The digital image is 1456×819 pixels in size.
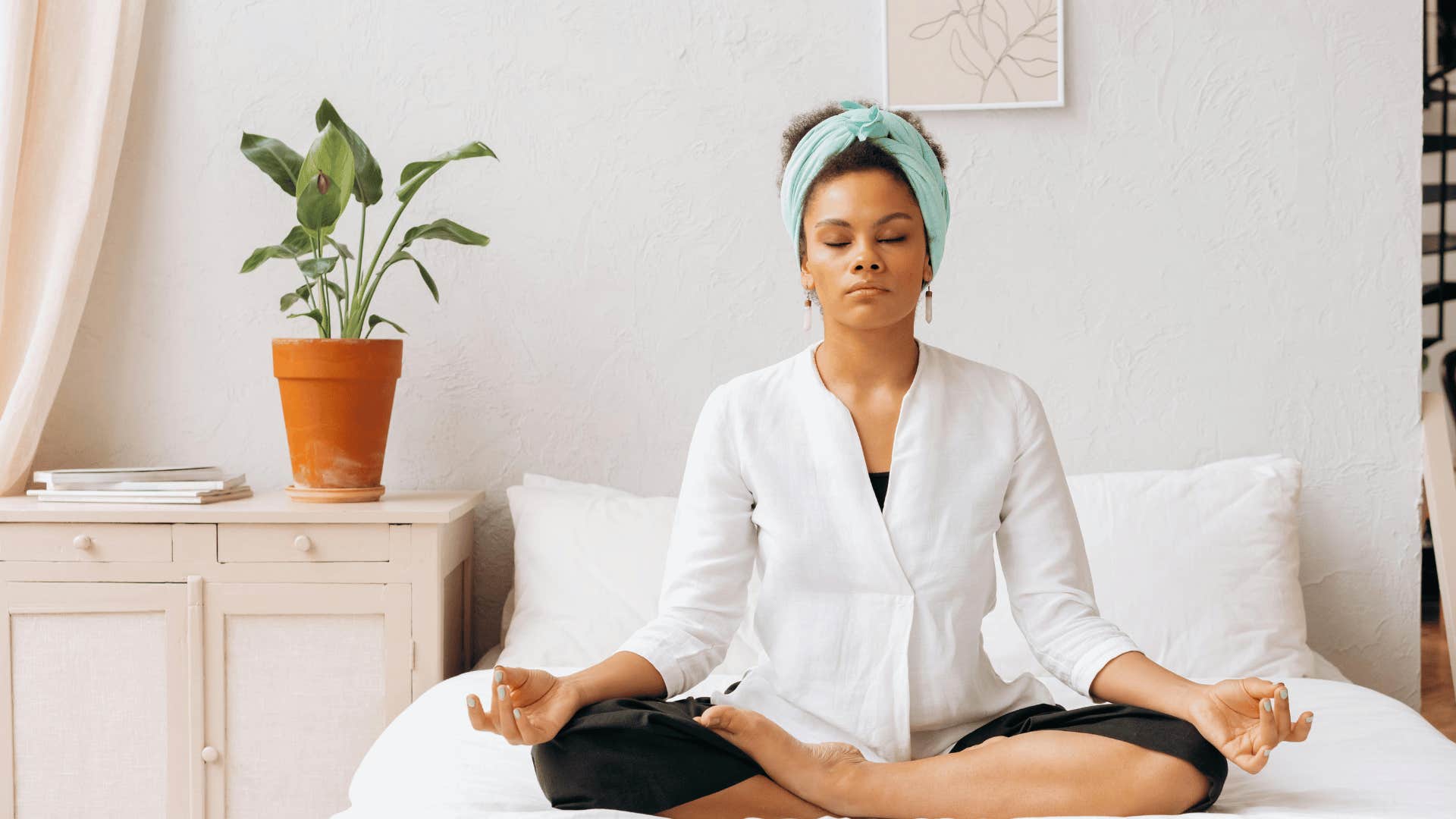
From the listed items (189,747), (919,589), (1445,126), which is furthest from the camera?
(1445,126)

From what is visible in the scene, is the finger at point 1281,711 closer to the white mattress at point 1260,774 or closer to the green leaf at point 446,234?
the white mattress at point 1260,774

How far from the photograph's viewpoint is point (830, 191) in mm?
1368

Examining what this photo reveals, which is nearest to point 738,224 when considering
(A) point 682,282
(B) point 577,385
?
(A) point 682,282

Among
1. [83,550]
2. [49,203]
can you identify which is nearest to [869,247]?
[83,550]

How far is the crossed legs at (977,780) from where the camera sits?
1.14m

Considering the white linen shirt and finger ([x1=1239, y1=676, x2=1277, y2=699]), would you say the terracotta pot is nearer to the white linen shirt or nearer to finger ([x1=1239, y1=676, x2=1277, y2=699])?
the white linen shirt

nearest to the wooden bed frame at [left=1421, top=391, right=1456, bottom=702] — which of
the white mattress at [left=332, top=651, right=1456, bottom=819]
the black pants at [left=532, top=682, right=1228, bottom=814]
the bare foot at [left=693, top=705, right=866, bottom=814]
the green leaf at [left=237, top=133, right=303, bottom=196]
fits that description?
the white mattress at [left=332, top=651, right=1456, bottom=819]

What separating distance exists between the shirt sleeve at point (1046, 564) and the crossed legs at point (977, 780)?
0.45ft

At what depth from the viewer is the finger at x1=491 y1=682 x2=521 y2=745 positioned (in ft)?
3.67

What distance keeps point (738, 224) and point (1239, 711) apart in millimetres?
1361

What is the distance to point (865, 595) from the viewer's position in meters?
1.36

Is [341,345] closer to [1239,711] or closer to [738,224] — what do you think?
[738,224]

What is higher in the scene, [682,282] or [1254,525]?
[682,282]

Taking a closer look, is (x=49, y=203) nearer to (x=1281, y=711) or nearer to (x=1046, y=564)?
(x=1046, y=564)
